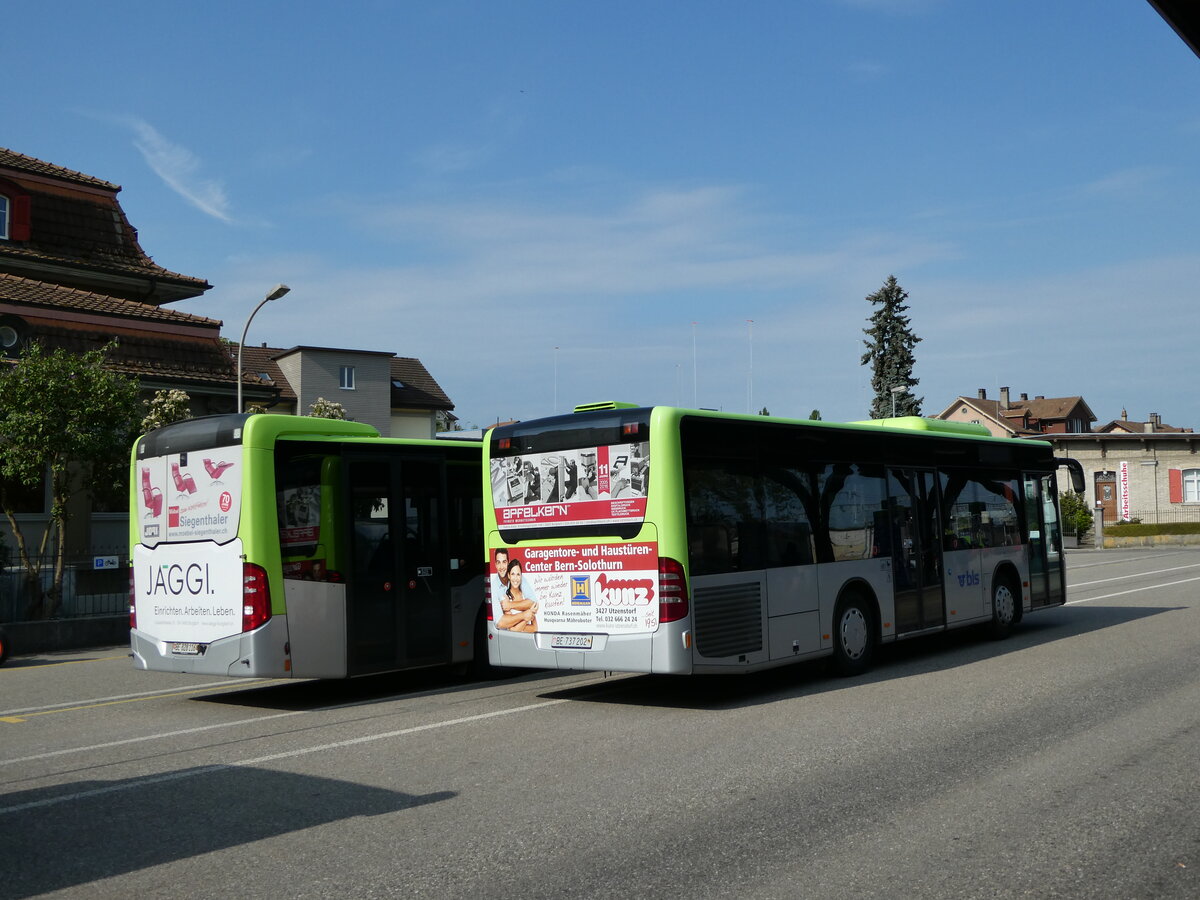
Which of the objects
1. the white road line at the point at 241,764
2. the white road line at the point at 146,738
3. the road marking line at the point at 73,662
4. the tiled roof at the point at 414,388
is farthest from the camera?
the tiled roof at the point at 414,388

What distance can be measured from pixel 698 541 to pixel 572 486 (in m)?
1.33

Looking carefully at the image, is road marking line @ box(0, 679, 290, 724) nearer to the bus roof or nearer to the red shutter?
the bus roof

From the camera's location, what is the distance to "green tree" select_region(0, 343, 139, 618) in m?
19.8

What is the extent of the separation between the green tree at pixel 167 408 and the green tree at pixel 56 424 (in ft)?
13.6

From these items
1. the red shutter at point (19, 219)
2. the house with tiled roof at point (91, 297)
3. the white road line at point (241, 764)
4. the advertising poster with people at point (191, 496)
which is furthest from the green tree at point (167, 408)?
the white road line at point (241, 764)

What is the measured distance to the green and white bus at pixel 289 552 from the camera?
1119 cm

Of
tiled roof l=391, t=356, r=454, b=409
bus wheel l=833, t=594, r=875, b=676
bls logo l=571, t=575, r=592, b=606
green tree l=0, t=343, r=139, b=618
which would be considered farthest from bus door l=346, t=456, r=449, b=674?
tiled roof l=391, t=356, r=454, b=409

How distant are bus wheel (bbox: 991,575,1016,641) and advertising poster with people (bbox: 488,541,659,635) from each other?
7.29 metres

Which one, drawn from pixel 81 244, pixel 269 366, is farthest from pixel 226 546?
pixel 269 366

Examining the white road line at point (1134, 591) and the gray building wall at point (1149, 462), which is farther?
the gray building wall at point (1149, 462)

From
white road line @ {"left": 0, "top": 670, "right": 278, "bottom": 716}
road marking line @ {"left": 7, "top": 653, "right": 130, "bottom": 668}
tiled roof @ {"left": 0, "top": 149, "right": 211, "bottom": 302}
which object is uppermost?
tiled roof @ {"left": 0, "top": 149, "right": 211, "bottom": 302}

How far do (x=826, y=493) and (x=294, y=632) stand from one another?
18.3 feet

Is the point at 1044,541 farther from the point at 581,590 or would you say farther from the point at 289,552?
the point at 289,552

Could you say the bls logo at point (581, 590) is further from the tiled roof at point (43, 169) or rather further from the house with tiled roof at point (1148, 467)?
the house with tiled roof at point (1148, 467)
